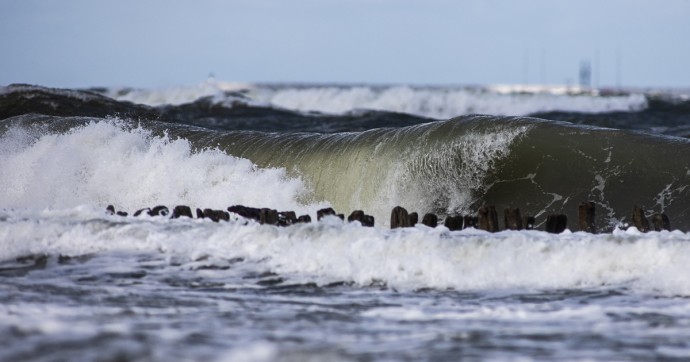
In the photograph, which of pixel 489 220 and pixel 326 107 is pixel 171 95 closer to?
pixel 326 107

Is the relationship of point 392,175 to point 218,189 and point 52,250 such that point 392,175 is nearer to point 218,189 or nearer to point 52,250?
point 218,189

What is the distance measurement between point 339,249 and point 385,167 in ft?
14.0

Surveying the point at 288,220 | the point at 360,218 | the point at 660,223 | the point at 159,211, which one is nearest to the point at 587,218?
the point at 660,223

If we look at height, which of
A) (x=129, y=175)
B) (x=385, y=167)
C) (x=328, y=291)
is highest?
(x=385, y=167)

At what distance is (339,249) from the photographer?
282 inches

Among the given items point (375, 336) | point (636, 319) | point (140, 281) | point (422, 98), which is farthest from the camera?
point (422, 98)

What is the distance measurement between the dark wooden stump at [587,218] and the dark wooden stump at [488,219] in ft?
2.13

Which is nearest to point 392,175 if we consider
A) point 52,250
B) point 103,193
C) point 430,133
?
point 430,133

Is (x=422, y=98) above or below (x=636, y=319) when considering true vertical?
above

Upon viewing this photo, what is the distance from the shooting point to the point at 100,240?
782 cm

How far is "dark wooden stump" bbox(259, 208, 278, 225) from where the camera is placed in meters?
7.87

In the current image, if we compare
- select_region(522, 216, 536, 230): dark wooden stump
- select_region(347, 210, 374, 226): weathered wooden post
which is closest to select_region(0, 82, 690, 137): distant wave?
select_region(347, 210, 374, 226): weathered wooden post

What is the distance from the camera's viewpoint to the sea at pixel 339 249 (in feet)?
16.7

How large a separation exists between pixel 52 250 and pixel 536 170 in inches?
202
